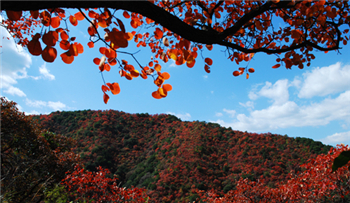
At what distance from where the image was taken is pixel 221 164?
14.7 m

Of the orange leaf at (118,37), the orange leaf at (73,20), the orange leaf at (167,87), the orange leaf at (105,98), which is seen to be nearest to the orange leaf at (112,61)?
the orange leaf at (105,98)

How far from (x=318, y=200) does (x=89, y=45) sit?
602 centimetres

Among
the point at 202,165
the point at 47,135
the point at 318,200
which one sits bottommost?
the point at 318,200

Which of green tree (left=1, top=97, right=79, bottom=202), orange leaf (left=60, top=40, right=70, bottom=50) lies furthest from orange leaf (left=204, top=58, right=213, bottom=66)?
green tree (left=1, top=97, right=79, bottom=202)

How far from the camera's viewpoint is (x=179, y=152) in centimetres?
1611

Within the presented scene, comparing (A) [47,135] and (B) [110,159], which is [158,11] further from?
(B) [110,159]

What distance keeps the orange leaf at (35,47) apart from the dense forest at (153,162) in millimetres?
2049

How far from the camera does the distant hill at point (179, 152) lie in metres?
12.7

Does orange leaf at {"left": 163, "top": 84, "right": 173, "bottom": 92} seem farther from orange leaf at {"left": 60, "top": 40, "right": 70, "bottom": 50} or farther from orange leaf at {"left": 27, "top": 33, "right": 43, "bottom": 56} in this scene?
orange leaf at {"left": 27, "top": 33, "right": 43, "bottom": 56}

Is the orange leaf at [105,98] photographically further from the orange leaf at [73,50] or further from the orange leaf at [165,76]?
the orange leaf at [165,76]

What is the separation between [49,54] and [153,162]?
54.0ft

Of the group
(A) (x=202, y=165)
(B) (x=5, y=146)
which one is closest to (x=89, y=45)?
(B) (x=5, y=146)

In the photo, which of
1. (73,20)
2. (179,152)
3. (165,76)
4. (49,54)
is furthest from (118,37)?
(179,152)

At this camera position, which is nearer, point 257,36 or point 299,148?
point 257,36
